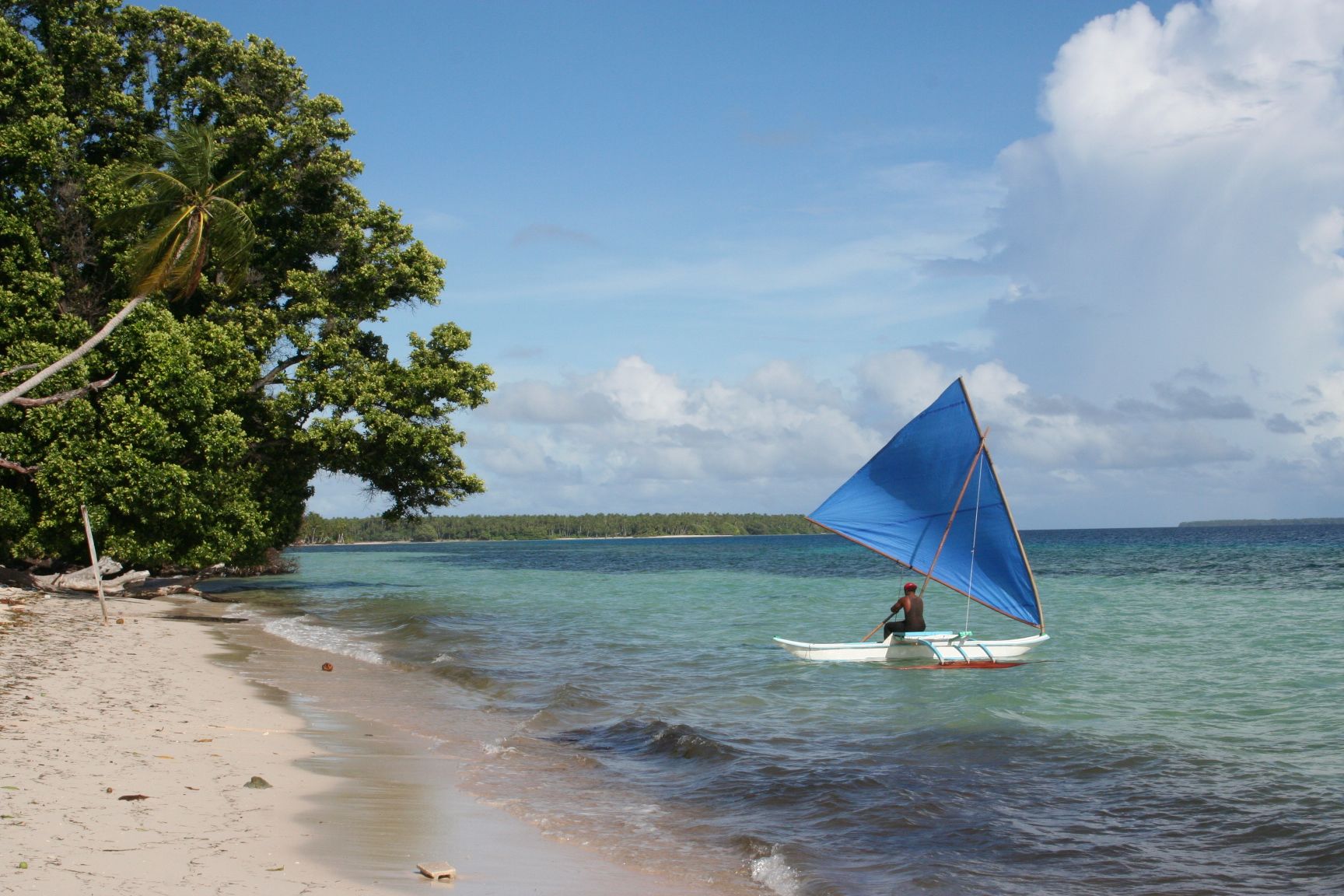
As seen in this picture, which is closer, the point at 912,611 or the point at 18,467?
the point at 912,611

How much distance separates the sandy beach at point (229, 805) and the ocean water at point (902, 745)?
2.57ft

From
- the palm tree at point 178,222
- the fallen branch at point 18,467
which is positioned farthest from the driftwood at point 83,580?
the palm tree at point 178,222

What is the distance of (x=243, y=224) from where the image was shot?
2566 cm

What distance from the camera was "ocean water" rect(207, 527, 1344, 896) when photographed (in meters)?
8.17

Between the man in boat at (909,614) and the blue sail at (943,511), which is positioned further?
the man in boat at (909,614)

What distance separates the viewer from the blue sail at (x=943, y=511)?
18.0m

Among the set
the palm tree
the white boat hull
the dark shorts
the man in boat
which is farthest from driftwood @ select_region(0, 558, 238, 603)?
the man in boat

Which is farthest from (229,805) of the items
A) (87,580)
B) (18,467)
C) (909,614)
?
(87,580)

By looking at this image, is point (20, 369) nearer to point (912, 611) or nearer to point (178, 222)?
point (178, 222)

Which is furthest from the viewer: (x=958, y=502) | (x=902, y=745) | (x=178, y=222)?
(x=178, y=222)

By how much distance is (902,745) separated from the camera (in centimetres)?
1223

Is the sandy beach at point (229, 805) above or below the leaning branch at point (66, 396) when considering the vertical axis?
below

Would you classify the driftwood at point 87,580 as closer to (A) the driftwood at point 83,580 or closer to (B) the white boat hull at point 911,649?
(A) the driftwood at point 83,580

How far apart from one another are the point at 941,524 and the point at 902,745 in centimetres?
700
